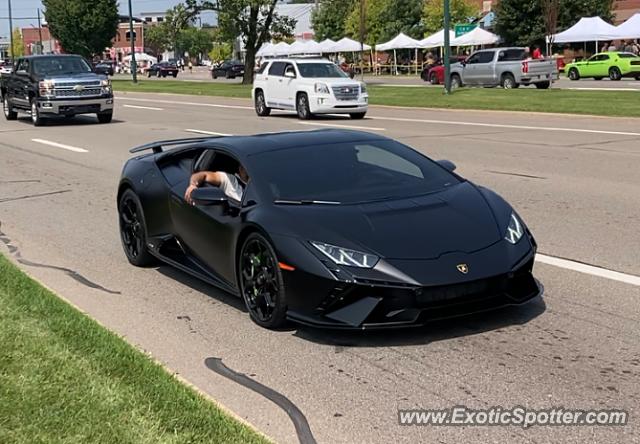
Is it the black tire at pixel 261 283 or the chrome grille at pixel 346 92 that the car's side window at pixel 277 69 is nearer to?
the chrome grille at pixel 346 92

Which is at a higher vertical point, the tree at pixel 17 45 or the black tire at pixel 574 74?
the tree at pixel 17 45

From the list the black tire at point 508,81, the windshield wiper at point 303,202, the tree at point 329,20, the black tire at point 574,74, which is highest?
the tree at point 329,20

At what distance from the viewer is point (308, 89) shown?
80.0 feet

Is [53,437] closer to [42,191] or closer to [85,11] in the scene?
[42,191]

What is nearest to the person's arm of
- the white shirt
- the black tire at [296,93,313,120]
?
the white shirt

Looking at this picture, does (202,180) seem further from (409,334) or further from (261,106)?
(261,106)

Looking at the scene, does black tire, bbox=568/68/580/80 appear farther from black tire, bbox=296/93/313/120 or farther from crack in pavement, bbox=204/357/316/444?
crack in pavement, bbox=204/357/316/444

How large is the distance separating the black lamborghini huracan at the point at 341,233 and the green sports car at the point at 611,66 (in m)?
38.0

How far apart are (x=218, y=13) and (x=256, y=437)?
44.1m

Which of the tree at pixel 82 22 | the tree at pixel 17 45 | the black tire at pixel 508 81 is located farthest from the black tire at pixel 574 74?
the tree at pixel 17 45

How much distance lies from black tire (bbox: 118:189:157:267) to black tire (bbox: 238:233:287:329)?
182cm

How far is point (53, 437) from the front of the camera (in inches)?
149

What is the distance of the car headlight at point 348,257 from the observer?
487 centimetres

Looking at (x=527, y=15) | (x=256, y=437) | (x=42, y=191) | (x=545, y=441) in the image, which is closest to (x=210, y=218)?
(x=256, y=437)
